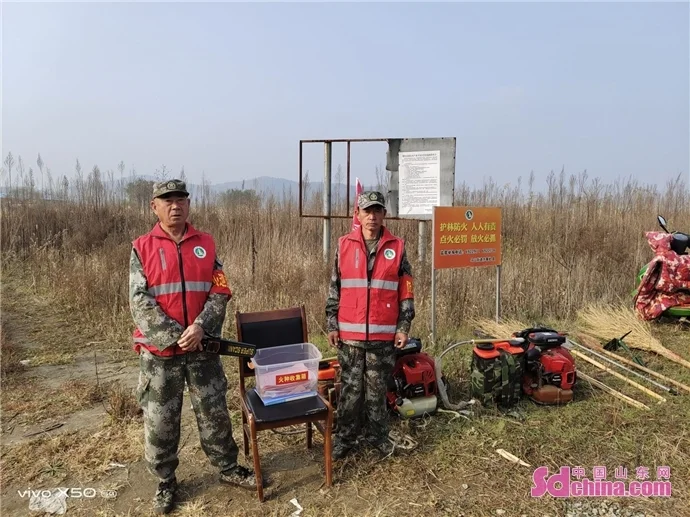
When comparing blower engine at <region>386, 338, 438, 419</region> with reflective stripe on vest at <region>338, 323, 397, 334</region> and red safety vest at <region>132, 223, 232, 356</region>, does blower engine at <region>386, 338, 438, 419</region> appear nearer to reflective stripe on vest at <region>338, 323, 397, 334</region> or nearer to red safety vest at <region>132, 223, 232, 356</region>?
reflective stripe on vest at <region>338, 323, 397, 334</region>

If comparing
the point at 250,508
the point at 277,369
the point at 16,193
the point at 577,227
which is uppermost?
the point at 16,193

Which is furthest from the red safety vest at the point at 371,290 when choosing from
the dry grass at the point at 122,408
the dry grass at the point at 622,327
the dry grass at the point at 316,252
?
the dry grass at the point at 622,327

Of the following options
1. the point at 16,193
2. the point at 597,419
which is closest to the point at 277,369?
the point at 597,419

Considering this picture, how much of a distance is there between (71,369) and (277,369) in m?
3.06

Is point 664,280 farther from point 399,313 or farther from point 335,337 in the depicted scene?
point 335,337

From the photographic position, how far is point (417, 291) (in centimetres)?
610

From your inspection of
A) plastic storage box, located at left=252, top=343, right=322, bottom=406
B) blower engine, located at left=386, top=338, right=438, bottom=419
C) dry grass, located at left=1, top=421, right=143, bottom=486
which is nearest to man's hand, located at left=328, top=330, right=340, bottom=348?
plastic storage box, located at left=252, top=343, right=322, bottom=406

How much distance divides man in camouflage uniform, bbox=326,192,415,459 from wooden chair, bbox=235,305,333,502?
0.23 meters

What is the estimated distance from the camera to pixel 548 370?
145 inches

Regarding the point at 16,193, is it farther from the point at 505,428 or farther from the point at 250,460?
the point at 505,428

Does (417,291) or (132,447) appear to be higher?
(417,291)

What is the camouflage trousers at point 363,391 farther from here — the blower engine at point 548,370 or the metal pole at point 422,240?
the metal pole at point 422,240

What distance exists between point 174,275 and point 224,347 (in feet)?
1.54

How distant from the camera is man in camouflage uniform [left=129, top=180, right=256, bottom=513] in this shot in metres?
2.41
